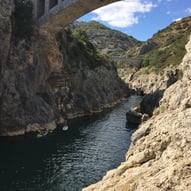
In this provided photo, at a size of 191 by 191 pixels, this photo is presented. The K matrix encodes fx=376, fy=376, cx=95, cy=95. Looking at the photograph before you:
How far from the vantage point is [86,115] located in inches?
2820

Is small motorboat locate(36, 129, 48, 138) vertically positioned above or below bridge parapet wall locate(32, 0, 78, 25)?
below

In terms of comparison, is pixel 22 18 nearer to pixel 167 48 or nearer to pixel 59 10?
pixel 59 10

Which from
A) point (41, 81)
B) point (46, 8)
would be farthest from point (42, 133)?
point (46, 8)

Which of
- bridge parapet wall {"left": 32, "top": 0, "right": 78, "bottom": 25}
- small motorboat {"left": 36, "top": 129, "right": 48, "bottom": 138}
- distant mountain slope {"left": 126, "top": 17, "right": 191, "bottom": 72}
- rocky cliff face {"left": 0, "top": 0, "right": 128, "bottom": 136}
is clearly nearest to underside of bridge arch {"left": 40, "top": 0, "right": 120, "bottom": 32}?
bridge parapet wall {"left": 32, "top": 0, "right": 78, "bottom": 25}

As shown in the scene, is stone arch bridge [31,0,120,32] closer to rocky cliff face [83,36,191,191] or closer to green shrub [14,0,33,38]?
green shrub [14,0,33,38]

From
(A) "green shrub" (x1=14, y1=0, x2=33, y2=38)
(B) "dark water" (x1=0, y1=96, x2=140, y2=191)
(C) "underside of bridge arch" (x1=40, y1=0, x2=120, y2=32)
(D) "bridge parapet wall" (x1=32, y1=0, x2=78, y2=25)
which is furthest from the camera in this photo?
(A) "green shrub" (x1=14, y1=0, x2=33, y2=38)

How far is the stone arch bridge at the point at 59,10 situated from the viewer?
4882 cm

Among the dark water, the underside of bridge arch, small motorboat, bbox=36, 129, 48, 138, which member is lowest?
the dark water

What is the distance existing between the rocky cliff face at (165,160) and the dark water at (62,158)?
43.2ft

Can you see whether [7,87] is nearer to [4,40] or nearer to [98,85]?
[4,40]

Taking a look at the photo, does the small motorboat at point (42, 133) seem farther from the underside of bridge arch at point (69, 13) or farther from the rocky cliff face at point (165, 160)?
the rocky cliff face at point (165, 160)

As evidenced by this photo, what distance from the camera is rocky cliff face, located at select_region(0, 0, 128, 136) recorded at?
1925 inches

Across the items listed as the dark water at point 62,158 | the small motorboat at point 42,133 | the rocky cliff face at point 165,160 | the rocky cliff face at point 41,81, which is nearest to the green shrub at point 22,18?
the rocky cliff face at point 41,81

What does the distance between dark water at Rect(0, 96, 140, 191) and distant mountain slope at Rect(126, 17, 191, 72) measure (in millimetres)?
63810
